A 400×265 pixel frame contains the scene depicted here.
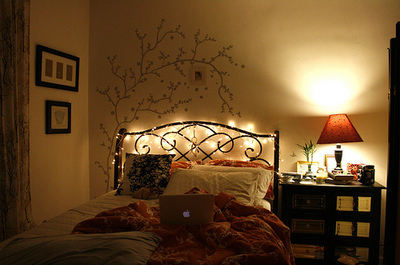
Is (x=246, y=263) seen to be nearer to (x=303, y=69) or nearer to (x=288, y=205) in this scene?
(x=288, y=205)

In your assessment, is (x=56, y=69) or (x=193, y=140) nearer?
(x=56, y=69)

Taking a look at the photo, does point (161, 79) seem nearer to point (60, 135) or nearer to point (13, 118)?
point (60, 135)

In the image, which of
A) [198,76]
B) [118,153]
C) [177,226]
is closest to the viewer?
[177,226]

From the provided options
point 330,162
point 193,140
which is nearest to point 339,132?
point 330,162

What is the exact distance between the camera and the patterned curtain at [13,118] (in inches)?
96.3

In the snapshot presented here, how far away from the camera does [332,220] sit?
2641mm

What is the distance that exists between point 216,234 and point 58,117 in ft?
7.27

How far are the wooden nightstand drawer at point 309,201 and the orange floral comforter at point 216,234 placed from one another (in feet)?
2.37

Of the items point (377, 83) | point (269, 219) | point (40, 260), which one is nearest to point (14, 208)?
point (40, 260)

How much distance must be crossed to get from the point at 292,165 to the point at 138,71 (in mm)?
1933

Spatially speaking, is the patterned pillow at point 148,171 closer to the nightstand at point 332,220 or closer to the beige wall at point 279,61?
the beige wall at point 279,61

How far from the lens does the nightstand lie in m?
2.60

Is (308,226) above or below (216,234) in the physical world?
below

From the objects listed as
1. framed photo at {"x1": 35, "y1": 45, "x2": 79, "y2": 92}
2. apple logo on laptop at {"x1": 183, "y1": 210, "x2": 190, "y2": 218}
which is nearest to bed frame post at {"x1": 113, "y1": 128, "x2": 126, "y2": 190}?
framed photo at {"x1": 35, "y1": 45, "x2": 79, "y2": 92}
